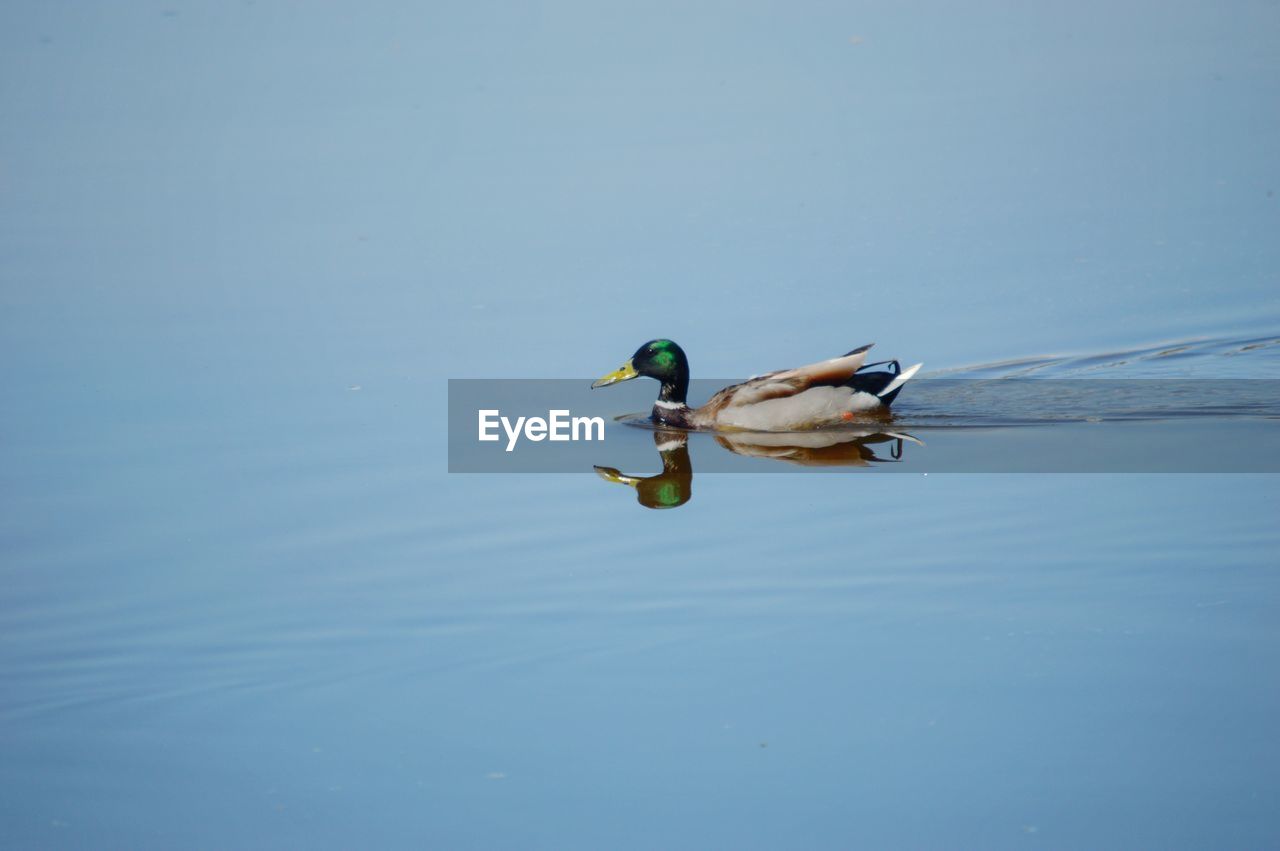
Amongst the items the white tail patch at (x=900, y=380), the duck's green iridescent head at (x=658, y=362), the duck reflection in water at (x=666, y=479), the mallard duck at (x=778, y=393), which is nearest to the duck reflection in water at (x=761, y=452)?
the duck reflection in water at (x=666, y=479)

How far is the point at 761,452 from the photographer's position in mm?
11375

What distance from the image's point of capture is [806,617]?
763 cm

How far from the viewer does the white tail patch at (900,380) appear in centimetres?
1149

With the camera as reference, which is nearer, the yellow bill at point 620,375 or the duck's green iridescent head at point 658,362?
the yellow bill at point 620,375

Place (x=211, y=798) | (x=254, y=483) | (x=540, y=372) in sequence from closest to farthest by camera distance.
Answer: (x=211, y=798)
(x=254, y=483)
(x=540, y=372)

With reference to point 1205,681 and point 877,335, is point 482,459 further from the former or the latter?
point 1205,681

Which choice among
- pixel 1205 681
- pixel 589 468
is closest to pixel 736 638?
pixel 1205 681

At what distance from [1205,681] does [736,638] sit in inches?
76.9
